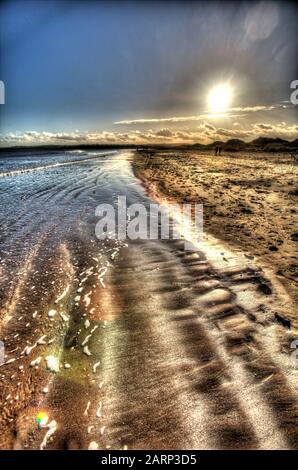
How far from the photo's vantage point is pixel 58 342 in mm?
3854

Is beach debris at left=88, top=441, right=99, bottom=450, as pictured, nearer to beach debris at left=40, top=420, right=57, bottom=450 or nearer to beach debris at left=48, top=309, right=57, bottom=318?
beach debris at left=40, top=420, right=57, bottom=450

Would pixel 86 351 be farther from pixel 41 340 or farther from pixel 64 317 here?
pixel 64 317

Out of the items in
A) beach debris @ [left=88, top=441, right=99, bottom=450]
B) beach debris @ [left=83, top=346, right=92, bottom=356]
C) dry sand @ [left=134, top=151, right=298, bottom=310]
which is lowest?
beach debris @ [left=88, top=441, right=99, bottom=450]

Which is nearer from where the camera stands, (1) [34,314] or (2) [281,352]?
(2) [281,352]

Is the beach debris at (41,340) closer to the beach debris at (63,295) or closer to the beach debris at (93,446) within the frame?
the beach debris at (63,295)

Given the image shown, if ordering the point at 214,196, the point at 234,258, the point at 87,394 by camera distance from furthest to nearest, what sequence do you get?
the point at 214,196 → the point at 234,258 → the point at 87,394

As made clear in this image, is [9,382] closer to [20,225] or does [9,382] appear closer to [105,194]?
[20,225]

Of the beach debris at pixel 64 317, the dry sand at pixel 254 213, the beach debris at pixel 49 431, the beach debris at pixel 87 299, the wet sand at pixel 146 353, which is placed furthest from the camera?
the dry sand at pixel 254 213

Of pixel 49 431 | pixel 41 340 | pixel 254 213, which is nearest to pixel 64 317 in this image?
pixel 41 340

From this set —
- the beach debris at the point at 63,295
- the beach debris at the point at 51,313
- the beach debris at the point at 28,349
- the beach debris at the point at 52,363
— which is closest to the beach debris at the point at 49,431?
the beach debris at the point at 52,363

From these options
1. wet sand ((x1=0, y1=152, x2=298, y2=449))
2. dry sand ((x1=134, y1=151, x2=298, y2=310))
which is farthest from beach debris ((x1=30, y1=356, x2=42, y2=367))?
dry sand ((x1=134, y1=151, x2=298, y2=310))

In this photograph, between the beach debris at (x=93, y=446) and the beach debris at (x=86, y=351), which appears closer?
the beach debris at (x=93, y=446)

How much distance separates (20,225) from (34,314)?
5.26m
